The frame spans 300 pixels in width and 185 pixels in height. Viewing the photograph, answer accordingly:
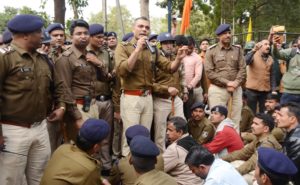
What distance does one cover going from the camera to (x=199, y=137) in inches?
275

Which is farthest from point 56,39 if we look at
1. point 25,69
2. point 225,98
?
point 225,98

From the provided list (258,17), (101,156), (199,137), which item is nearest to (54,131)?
(101,156)

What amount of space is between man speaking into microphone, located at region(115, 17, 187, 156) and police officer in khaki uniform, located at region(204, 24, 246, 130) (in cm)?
→ 152

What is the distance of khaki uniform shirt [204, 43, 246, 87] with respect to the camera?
7102 mm

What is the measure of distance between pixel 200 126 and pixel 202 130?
0.08 m

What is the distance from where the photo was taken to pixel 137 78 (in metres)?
5.66

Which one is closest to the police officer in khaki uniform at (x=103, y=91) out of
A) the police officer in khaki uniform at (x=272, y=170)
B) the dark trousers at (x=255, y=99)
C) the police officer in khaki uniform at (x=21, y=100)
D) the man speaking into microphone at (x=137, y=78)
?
the man speaking into microphone at (x=137, y=78)

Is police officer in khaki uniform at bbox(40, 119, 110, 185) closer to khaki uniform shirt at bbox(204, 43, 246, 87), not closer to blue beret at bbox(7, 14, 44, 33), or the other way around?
blue beret at bbox(7, 14, 44, 33)

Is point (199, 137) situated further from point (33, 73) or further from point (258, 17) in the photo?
point (258, 17)

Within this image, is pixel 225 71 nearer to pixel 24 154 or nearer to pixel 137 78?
pixel 137 78

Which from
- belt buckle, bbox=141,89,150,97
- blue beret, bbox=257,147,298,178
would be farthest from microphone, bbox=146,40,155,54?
blue beret, bbox=257,147,298,178

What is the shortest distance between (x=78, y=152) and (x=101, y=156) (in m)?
1.94

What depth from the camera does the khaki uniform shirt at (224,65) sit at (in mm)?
7102

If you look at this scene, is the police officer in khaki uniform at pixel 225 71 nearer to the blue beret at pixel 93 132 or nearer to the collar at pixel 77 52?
the collar at pixel 77 52
